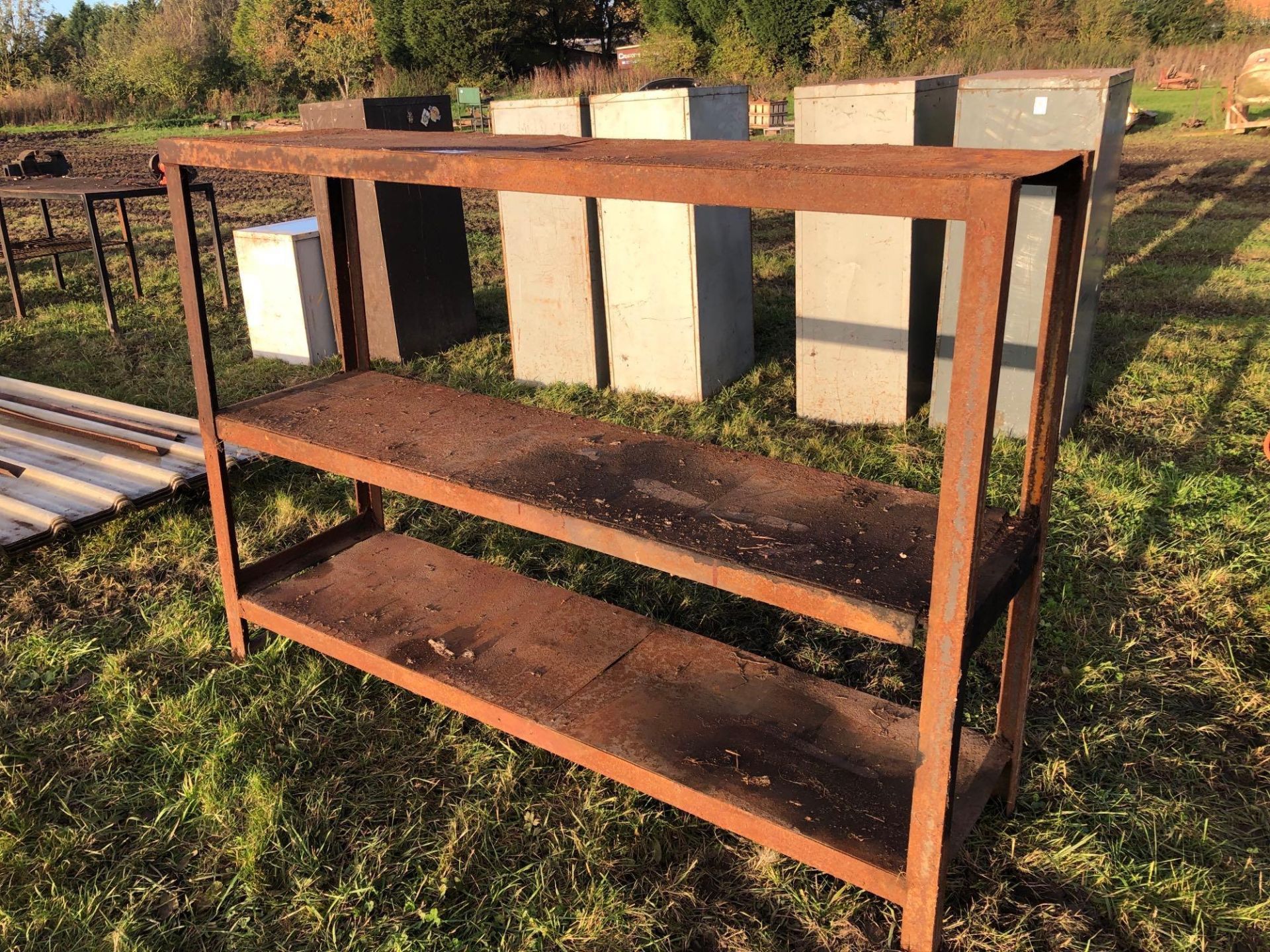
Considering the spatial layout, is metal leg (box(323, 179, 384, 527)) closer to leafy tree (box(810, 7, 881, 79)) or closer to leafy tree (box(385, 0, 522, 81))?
leafy tree (box(810, 7, 881, 79))

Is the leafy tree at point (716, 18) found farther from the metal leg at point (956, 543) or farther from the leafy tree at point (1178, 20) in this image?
the metal leg at point (956, 543)

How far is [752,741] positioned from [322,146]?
1.81 meters

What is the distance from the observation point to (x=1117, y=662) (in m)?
2.96

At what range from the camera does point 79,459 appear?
4.27 metres

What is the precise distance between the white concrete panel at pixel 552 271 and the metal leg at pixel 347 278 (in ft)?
6.85

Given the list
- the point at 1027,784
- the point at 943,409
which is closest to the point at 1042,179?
the point at 1027,784

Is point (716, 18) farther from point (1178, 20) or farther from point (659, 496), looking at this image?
point (659, 496)

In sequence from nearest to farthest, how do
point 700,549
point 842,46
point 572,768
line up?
point 700,549 → point 572,768 → point 842,46

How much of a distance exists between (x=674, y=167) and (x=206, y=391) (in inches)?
70.1

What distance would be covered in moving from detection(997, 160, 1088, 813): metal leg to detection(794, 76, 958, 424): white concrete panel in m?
2.58

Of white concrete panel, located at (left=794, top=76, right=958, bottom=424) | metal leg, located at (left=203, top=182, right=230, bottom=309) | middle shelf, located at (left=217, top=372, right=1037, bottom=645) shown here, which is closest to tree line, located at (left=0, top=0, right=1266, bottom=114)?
metal leg, located at (left=203, top=182, right=230, bottom=309)

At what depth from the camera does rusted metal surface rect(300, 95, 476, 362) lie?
19.0ft

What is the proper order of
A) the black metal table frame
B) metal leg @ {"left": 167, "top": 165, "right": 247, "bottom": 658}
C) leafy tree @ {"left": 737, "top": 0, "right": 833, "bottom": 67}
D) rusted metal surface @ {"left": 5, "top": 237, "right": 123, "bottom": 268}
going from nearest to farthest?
metal leg @ {"left": 167, "top": 165, "right": 247, "bottom": 658} → the black metal table frame → rusted metal surface @ {"left": 5, "top": 237, "right": 123, "bottom": 268} → leafy tree @ {"left": 737, "top": 0, "right": 833, "bottom": 67}

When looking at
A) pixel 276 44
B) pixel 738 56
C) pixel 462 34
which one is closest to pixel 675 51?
pixel 738 56
